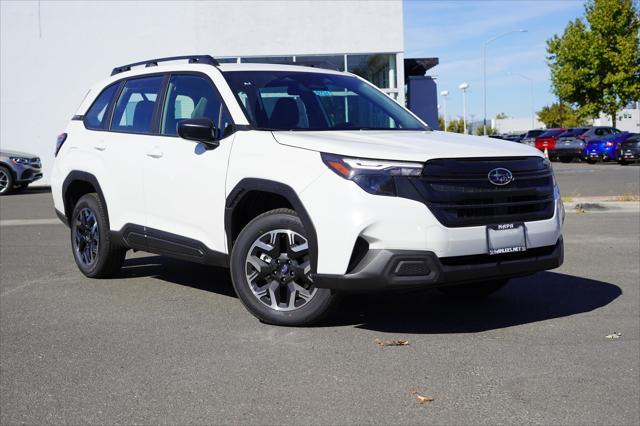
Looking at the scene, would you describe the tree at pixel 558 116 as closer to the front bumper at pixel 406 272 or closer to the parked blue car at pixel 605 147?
the parked blue car at pixel 605 147

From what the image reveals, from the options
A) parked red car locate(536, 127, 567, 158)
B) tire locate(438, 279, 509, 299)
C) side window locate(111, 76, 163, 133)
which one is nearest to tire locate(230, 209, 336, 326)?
tire locate(438, 279, 509, 299)

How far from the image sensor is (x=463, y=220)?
4988mm

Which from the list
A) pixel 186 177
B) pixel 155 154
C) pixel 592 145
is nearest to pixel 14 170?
pixel 155 154

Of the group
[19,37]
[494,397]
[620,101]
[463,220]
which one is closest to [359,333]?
[463,220]

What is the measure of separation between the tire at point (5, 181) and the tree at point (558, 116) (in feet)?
210

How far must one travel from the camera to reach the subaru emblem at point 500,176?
16.9ft

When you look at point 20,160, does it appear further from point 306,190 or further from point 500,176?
point 500,176

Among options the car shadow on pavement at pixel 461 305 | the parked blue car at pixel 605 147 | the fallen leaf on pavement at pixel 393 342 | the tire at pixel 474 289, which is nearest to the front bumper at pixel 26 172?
Answer: the car shadow on pavement at pixel 461 305

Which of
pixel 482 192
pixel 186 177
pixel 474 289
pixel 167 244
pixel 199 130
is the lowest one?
pixel 474 289

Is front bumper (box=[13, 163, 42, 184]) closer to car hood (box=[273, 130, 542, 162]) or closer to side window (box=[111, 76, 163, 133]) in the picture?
side window (box=[111, 76, 163, 133])

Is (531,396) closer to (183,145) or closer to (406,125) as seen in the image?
(406,125)

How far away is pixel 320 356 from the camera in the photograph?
4.80 m

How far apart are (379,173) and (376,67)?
22.2 meters

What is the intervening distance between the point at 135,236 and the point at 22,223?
7.40 m
